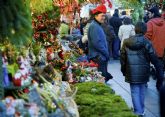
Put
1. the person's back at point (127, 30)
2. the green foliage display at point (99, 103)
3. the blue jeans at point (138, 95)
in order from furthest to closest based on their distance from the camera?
1. the person's back at point (127, 30)
2. the blue jeans at point (138, 95)
3. the green foliage display at point (99, 103)

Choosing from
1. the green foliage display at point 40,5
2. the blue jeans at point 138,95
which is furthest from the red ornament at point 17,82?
the blue jeans at point 138,95

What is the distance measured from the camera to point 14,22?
370 cm

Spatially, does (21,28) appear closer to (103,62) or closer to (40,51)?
(40,51)

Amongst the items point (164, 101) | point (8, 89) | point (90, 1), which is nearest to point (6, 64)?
point (8, 89)

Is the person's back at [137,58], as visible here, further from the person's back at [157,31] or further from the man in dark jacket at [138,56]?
the person's back at [157,31]

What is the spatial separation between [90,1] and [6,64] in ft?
10.6

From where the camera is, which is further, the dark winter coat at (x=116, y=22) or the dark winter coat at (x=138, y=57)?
the dark winter coat at (x=116, y=22)

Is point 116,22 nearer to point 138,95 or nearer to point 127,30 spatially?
point 127,30

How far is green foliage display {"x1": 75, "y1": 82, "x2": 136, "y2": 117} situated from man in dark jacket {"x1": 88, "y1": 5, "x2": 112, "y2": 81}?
3039 mm

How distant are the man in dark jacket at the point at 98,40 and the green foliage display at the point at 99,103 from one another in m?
3.04

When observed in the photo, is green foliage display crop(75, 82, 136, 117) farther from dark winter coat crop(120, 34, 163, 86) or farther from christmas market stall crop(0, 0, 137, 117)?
dark winter coat crop(120, 34, 163, 86)

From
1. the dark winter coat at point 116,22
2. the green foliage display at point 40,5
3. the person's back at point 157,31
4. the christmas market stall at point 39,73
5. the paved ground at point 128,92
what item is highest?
the green foliage display at point 40,5

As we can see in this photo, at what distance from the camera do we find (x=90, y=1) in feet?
23.7

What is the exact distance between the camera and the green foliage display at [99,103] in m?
5.39
